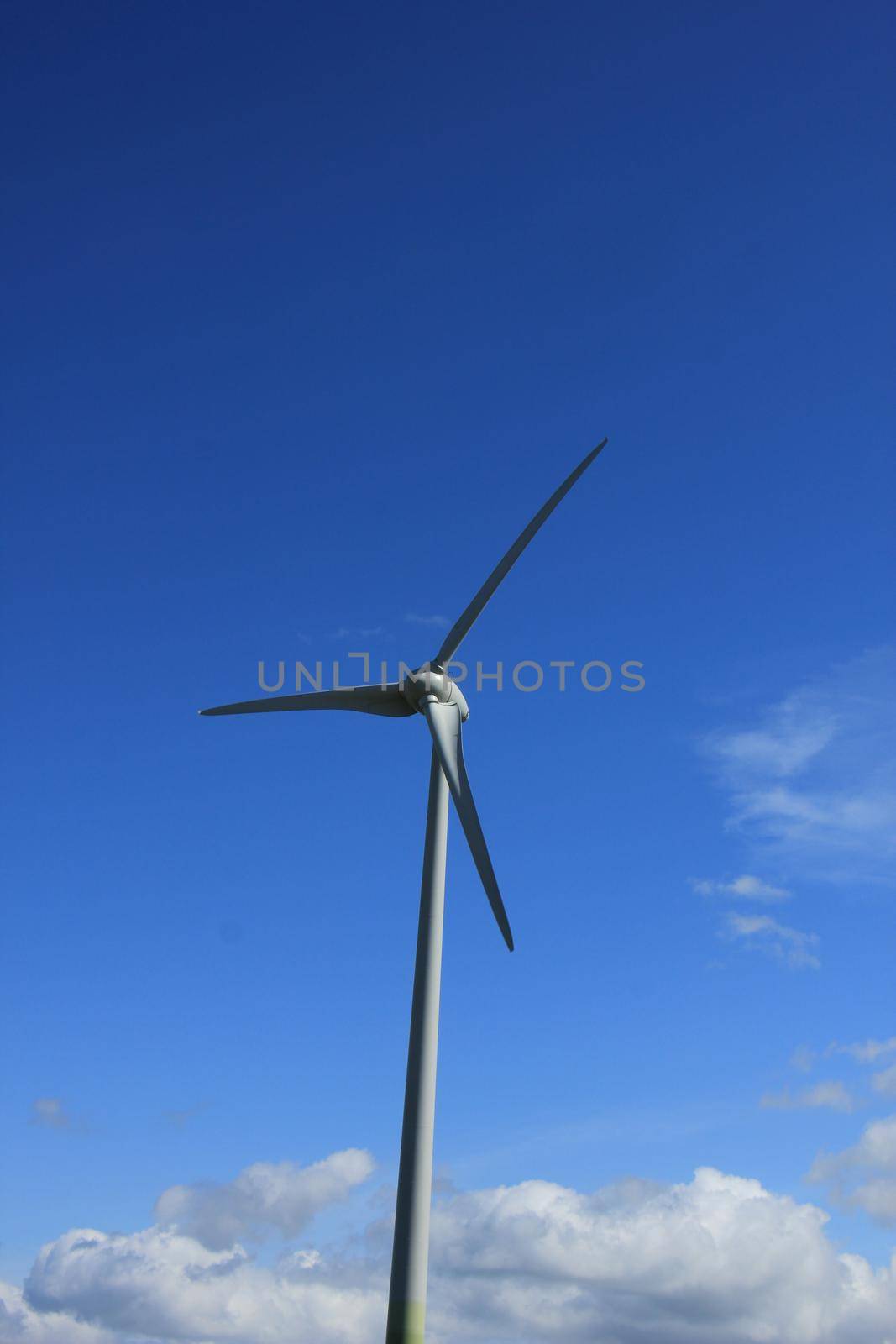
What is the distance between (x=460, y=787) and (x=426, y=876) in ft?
8.44

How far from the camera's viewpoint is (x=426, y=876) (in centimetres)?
2956

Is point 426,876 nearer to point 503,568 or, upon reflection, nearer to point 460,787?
point 460,787

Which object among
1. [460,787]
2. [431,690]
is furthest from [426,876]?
[431,690]

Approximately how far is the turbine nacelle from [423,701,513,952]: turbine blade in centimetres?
19

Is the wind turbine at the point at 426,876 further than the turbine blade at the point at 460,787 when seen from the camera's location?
No

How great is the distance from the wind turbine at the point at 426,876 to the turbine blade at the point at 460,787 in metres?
0.03

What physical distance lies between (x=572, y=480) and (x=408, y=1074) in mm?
18058

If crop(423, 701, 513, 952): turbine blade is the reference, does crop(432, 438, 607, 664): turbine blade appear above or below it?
above

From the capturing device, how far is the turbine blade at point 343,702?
3416 centimetres

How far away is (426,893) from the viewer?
29.1 m

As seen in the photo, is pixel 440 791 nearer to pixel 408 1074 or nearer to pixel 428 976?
pixel 428 976

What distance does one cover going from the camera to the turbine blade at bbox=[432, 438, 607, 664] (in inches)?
1344

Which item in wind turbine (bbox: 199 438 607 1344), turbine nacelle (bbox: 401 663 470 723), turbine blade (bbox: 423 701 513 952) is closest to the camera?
wind turbine (bbox: 199 438 607 1344)

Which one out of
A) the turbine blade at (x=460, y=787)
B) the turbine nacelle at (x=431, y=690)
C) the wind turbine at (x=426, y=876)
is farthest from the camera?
the turbine nacelle at (x=431, y=690)
